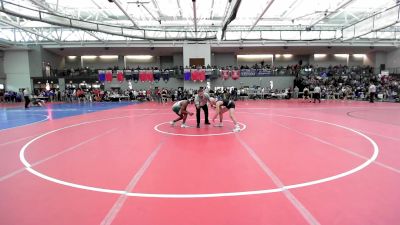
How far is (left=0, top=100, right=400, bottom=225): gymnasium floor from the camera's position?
10.2 feet

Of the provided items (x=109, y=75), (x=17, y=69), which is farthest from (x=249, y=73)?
(x=17, y=69)

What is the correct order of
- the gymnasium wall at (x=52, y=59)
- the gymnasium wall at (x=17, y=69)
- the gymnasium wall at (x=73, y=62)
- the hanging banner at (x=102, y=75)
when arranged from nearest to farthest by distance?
the hanging banner at (x=102, y=75), the gymnasium wall at (x=17, y=69), the gymnasium wall at (x=52, y=59), the gymnasium wall at (x=73, y=62)

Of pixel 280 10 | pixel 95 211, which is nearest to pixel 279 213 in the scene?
pixel 95 211

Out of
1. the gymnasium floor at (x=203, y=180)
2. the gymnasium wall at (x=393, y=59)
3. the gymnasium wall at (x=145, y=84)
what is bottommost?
the gymnasium floor at (x=203, y=180)

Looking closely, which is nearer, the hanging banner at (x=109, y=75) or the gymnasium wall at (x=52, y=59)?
the hanging banner at (x=109, y=75)

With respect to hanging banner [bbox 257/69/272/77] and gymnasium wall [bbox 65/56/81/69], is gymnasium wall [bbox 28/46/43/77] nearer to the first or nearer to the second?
gymnasium wall [bbox 65/56/81/69]

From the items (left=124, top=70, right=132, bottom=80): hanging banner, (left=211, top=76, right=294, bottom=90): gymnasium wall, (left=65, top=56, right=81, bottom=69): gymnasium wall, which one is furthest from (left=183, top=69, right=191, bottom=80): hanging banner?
(left=65, top=56, right=81, bottom=69): gymnasium wall

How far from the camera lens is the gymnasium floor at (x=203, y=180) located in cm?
312

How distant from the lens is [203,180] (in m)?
4.23

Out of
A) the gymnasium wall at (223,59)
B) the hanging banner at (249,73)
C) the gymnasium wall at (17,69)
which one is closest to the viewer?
the gymnasium wall at (17,69)

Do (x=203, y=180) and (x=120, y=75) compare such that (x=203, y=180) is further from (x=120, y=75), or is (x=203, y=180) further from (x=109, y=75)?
(x=109, y=75)

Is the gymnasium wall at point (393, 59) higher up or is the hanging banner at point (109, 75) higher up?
the gymnasium wall at point (393, 59)

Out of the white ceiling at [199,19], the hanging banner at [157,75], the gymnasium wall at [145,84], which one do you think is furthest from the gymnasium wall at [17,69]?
the hanging banner at [157,75]

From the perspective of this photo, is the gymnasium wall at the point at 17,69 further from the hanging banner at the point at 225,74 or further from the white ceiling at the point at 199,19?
the hanging banner at the point at 225,74
